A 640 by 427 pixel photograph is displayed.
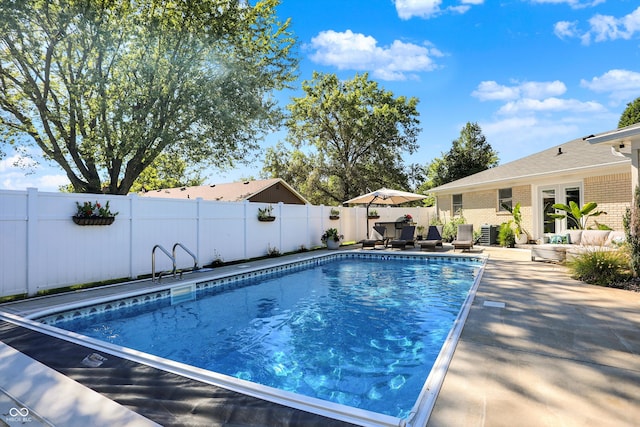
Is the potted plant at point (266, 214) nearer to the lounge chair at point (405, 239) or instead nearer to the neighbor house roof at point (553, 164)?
the lounge chair at point (405, 239)

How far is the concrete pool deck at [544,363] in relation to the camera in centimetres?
242

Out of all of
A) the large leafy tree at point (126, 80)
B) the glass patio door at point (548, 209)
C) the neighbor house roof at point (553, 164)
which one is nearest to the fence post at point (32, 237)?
the large leafy tree at point (126, 80)

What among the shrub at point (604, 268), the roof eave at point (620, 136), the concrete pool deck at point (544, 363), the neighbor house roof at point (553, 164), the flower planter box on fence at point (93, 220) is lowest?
the concrete pool deck at point (544, 363)

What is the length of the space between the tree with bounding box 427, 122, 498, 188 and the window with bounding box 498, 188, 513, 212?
15624 mm

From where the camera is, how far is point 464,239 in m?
13.9

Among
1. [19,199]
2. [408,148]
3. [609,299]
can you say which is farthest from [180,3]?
[408,148]

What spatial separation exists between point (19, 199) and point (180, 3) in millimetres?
9829

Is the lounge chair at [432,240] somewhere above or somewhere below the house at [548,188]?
below

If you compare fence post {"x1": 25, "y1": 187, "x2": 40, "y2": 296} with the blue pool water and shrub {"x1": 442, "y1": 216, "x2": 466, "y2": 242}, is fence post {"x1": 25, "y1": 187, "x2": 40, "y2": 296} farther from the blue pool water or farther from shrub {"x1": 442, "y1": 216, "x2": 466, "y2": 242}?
shrub {"x1": 442, "y1": 216, "x2": 466, "y2": 242}

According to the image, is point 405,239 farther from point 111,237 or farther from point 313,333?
point 111,237

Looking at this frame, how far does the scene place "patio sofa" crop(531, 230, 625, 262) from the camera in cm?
922

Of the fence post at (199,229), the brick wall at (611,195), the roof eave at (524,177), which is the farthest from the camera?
the roof eave at (524,177)

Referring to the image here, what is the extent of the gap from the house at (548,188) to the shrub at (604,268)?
235 cm

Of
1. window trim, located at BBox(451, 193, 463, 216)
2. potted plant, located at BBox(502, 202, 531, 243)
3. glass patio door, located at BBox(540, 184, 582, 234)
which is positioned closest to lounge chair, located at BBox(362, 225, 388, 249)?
window trim, located at BBox(451, 193, 463, 216)
